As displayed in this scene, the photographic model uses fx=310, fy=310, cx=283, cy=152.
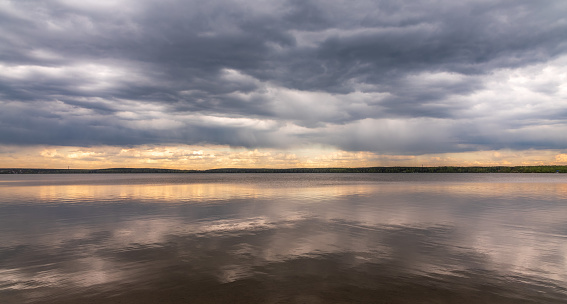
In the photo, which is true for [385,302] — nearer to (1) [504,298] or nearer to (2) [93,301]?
(1) [504,298]

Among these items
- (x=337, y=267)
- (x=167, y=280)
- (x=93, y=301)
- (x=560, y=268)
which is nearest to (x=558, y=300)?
(x=560, y=268)

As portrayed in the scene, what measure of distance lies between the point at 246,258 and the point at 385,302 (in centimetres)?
829

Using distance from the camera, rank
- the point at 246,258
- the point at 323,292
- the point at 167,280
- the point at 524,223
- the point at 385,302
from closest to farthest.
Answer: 1. the point at 385,302
2. the point at 323,292
3. the point at 167,280
4. the point at 246,258
5. the point at 524,223

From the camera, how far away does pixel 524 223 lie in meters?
28.5

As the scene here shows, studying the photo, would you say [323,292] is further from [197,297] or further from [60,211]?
[60,211]

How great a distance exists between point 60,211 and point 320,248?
34572 mm

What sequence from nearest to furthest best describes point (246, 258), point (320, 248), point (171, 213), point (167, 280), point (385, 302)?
point (385, 302) < point (167, 280) < point (246, 258) < point (320, 248) < point (171, 213)

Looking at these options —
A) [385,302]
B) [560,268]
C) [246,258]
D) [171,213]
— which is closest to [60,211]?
[171,213]

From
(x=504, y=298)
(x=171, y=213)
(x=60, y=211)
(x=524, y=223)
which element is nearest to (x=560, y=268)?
(x=504, y=298)

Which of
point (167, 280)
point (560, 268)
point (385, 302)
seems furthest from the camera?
point (560, 268)

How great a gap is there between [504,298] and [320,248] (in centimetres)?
983

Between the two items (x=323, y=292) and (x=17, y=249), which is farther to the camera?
(x=17, y=249)

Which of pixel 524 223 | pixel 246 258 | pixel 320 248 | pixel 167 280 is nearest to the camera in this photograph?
pixel 167 280

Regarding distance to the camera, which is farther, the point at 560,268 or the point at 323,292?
the point at 560,268
